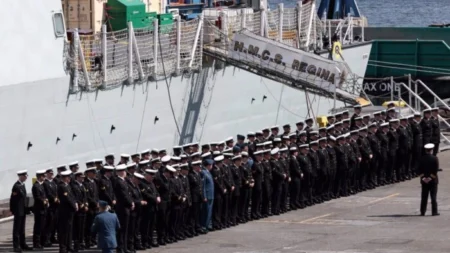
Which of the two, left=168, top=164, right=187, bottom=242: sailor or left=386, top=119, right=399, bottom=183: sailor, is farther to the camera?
left=386, top=119, right=399, bottom=183: sailor

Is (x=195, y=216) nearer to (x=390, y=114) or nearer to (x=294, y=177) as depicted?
(x=294, y=177)

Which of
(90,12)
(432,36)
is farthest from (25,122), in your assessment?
(432,36)

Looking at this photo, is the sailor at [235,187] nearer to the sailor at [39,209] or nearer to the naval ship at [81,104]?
the sailor at [39,209]

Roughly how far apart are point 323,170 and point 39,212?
239 inches

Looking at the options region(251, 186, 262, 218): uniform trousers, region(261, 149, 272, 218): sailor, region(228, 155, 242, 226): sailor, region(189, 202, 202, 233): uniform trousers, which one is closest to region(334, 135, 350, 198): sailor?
region(261, 149, 272, 218): sailor

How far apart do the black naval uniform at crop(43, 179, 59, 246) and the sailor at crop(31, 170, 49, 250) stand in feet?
0.21

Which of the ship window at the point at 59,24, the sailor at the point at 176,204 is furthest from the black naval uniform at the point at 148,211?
the ship window at the point at 59,24

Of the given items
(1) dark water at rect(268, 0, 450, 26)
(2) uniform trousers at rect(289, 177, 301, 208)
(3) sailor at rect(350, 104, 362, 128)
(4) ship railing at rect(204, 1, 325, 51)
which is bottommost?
(1) dark water at rect(268, 0, 450, 26)

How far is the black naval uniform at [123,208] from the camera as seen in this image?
1967 centimetres

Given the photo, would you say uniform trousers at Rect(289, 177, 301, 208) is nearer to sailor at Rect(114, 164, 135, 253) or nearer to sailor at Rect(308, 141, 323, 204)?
sailor at Rect(308, 141, 323, 204)

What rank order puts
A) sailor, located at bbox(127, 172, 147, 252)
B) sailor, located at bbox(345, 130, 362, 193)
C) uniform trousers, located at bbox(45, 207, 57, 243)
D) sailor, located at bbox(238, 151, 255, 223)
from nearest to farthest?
sailor, located at bbox(127, 172, 147, 252) → uniform trousers, located at bbox(45, 207, 57, 243) → sailor, located at bbox(238, 151, 255, 223) → sailor, located at bbox(345, 130, 362, 193)

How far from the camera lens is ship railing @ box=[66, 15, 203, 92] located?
24.9m

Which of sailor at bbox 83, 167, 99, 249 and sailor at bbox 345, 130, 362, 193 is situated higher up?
sailor at bbox 83, 167, 99, 249

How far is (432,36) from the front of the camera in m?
47.0
